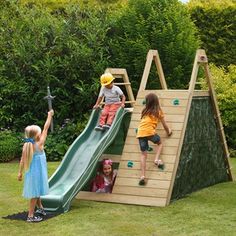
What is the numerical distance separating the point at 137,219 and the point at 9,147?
670 centimetres

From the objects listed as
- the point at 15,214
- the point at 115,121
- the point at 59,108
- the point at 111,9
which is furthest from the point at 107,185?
the point at 111,9

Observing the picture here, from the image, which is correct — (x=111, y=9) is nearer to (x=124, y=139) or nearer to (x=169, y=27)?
(x=169, y=27)

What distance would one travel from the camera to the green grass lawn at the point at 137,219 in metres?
7.66

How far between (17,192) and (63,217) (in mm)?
2092

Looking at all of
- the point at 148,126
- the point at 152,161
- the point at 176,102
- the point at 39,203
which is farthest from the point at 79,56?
the point at 39,203

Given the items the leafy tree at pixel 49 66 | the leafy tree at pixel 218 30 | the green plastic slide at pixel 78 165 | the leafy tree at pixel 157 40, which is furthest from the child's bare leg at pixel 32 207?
the leafy tree at pixel 218 30

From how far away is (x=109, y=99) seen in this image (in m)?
10.7

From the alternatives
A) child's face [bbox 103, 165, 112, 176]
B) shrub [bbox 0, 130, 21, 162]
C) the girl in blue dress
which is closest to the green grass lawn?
the girl in blue dress

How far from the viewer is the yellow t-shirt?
9.61 meters

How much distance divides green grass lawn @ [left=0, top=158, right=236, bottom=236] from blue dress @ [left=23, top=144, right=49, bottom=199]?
392mm

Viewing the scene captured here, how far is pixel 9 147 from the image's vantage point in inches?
567

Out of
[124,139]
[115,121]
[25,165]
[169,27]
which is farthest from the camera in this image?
[169,27]

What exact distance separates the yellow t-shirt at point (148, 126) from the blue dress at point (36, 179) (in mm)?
1827

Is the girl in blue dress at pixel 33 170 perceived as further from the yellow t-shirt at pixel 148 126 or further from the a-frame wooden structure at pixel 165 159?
the yellow t-shirt at pixel 148 126
